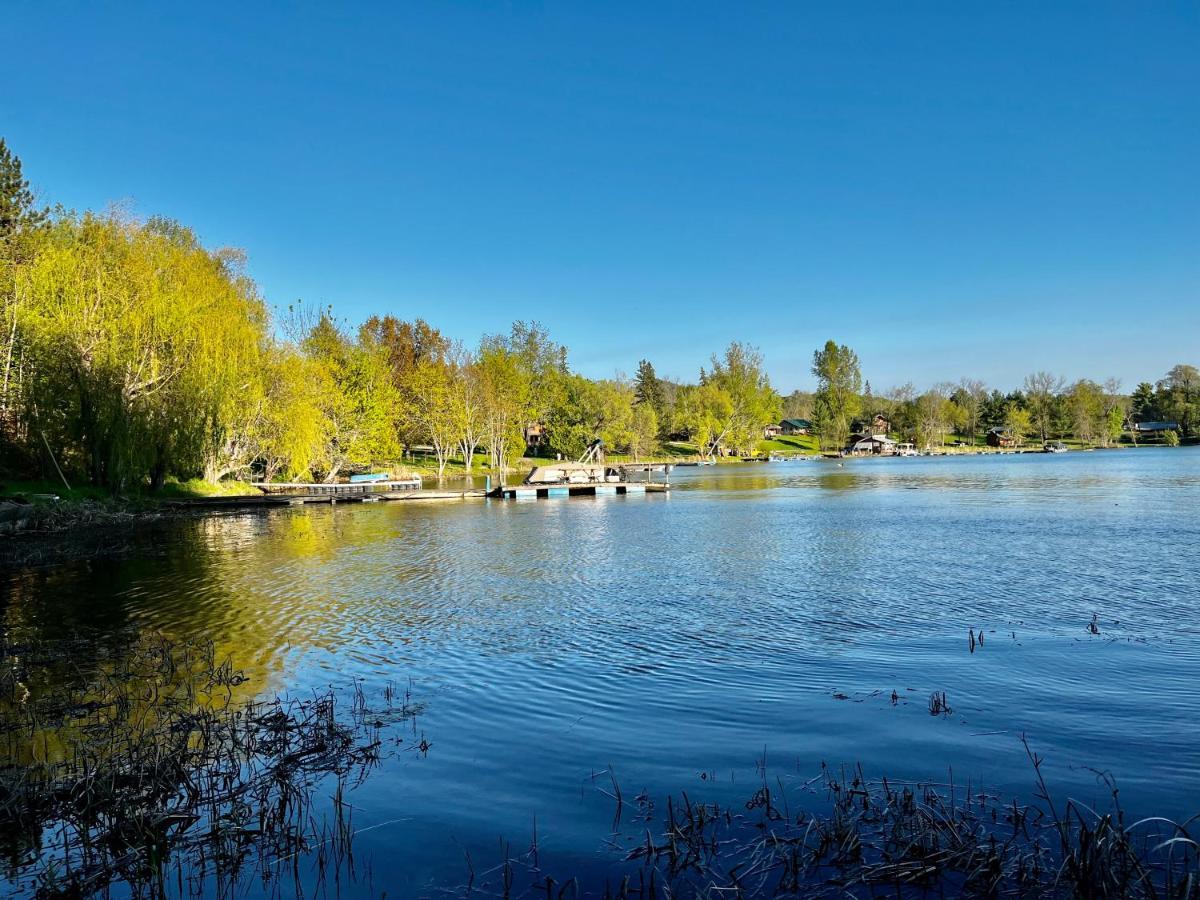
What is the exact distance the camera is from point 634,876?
225 inches

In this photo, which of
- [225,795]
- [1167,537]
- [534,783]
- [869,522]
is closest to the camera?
[225,795]

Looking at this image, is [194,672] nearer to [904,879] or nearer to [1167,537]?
[904,879]

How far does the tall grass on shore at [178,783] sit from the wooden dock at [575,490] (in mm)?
45417

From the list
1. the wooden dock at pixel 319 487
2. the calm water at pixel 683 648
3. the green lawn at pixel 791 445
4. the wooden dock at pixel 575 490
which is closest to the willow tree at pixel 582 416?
the wooden dock at pixel 575 490

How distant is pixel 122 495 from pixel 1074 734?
138ft

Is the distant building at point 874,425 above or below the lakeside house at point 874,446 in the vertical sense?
above

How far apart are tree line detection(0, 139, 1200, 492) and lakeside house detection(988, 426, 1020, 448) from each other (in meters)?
91.6

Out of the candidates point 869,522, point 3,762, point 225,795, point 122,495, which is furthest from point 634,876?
point 122,495

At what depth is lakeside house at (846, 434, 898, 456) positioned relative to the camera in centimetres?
16062

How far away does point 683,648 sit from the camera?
1326 cm

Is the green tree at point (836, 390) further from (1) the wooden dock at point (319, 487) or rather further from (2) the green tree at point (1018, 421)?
(1) the wooden dock at point (319, 487)

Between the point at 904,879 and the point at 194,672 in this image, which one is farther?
the point at 194,672

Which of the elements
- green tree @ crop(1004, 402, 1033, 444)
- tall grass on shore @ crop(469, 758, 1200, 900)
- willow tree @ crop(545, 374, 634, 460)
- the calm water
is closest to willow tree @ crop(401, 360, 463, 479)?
willow tree @ crop(545, 374, 634, 460)

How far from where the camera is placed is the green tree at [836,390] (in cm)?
15962
